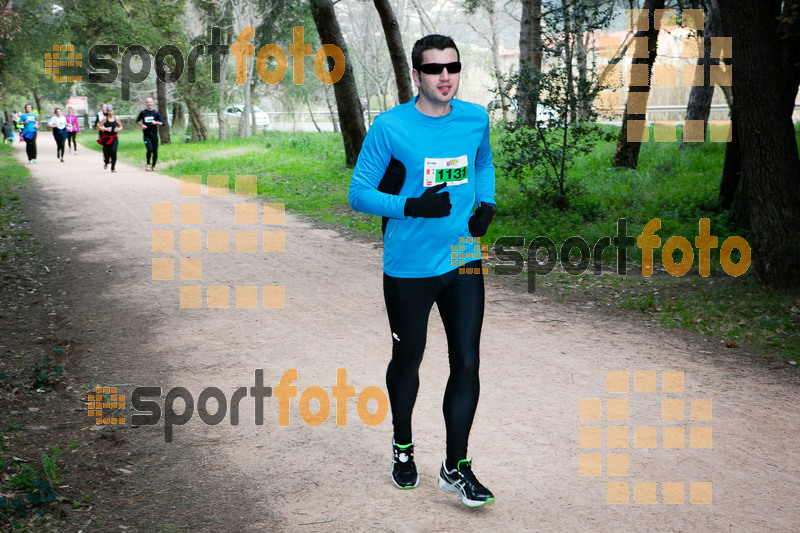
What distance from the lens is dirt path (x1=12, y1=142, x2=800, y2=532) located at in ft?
12.4

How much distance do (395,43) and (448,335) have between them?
14.8 m

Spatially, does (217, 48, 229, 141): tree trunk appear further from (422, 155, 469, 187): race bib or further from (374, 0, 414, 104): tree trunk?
(422, 155, 469, 187): race bib

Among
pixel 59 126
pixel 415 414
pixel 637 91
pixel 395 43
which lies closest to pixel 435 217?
pixel 415 414

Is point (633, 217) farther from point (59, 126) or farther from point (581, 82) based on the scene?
point (59, 126)

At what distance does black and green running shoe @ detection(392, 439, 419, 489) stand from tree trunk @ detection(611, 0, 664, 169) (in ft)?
46.3

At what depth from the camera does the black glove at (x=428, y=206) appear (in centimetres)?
337

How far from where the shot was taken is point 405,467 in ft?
13.0

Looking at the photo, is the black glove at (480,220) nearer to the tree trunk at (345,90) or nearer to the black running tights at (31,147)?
the tree trunk at (345,90)

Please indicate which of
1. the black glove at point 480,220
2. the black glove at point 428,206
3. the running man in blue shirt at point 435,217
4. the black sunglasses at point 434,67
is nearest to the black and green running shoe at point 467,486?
the running man in blue shirt at point 435,217

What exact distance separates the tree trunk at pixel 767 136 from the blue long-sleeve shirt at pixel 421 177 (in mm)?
5739

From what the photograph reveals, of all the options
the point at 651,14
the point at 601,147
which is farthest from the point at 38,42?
the point at 651,14

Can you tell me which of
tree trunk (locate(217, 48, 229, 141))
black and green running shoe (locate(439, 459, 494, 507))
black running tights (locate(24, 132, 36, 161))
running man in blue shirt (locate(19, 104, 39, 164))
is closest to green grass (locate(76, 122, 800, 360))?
black and green running shoe (locate(439, 459, 494, 507))

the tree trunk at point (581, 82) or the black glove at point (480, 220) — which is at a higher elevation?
the tree trunk at point (581, 82)

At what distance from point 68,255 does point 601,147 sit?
1682cm
